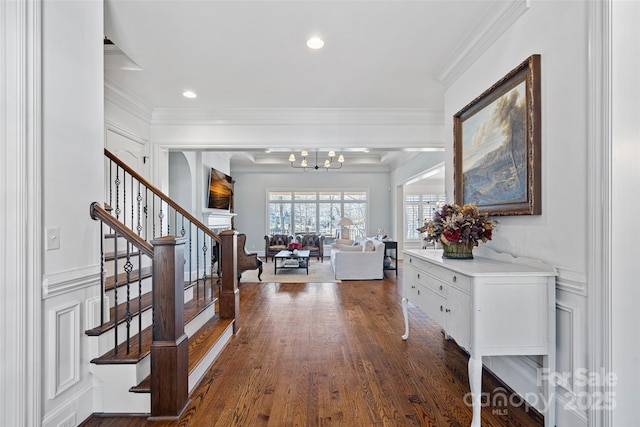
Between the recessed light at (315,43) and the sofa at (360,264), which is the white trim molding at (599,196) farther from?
the sofa at (360,264)

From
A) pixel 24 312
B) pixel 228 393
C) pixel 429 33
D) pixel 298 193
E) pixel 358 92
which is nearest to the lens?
pixel 24 312

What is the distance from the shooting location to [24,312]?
5.37 ft

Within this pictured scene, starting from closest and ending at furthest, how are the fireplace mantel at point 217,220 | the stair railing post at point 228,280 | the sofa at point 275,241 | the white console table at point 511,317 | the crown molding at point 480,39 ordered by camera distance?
1. the white console table at point 511,317
2. the crown molding at point 480,39
3. the stair railing post at point 228,280
4. the fireplace mantel at point 217,220
5. the sofa at point 275,241

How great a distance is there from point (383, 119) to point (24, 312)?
14.6ft

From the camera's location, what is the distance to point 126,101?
412cm

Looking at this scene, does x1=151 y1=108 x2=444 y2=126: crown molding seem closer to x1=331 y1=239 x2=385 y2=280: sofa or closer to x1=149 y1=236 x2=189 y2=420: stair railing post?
x1=331 y1=239 x2=385 y2=280: sofa

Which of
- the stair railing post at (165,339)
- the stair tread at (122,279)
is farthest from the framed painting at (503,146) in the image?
the stair tread at (122,279)

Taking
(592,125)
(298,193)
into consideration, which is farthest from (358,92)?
(298,193)

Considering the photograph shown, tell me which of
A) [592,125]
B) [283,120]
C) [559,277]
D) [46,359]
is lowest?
[46,359]

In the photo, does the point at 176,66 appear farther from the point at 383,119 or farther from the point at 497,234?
the point at 497,234

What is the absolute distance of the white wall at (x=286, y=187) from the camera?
10695 millimetres

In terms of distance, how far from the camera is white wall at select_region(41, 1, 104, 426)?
5.93ft

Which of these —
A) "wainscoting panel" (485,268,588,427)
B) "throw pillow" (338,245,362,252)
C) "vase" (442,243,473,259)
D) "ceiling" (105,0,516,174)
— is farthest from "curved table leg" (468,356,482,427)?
"throw pillow" (338,245,362,252)

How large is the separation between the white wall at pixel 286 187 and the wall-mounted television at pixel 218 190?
2.05 metres
